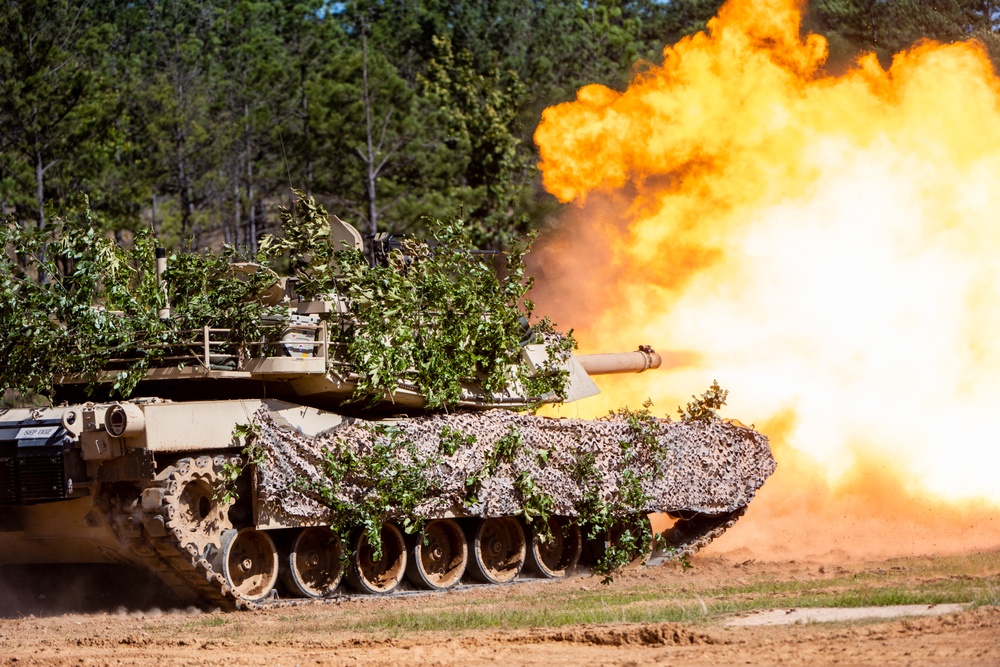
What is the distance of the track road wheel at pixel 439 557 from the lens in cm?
1886

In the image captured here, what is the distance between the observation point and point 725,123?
24.3m

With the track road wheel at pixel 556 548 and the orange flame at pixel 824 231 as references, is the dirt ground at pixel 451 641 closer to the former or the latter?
the track road wheel at pixel 556 548

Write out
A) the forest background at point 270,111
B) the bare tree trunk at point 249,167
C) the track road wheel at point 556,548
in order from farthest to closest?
the bare tree trunk at point 249,167
the forest background at point 270,111
the track road wheel at point 556,548

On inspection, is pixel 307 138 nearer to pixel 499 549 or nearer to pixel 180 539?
pixel 499 549

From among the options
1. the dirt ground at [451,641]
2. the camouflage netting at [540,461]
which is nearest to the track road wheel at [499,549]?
the camouflage netting at [540,461]

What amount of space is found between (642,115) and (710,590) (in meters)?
9.84

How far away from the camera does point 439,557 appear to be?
19344mm

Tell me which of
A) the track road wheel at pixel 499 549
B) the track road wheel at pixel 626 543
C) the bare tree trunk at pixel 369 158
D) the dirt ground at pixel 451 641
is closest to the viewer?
the dirt ground at pixel 451 641

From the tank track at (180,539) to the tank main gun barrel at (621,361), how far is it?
635cm

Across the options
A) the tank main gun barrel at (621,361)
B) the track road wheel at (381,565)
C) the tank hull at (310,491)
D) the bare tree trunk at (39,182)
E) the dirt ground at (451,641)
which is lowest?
the dirt ground at (451,641)

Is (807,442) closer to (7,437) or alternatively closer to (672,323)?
(672,323)

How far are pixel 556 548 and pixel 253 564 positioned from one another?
4.98 m

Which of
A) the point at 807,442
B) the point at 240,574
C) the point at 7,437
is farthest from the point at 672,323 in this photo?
the point at 7,437

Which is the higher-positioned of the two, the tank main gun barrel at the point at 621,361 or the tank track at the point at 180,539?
the tank main gun barrel at the point at 621,361
